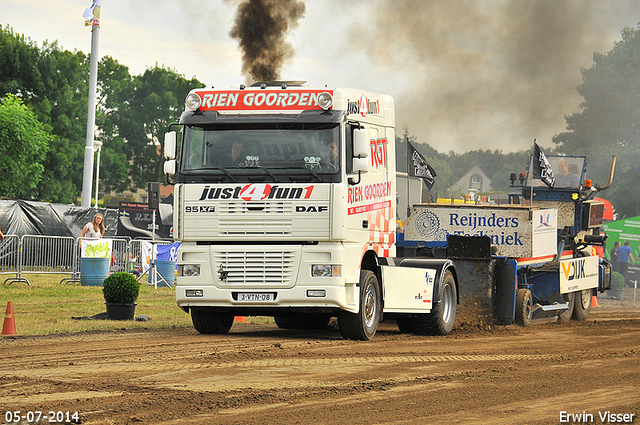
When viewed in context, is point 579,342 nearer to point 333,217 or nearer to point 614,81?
point 333,217

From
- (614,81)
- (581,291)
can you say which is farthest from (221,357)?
(614,81)

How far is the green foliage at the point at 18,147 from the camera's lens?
155 feet

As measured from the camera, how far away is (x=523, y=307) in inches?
642

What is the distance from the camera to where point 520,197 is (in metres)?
21.5

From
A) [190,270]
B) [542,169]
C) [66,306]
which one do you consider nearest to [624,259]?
[542,169]

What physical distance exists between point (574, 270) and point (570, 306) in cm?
85

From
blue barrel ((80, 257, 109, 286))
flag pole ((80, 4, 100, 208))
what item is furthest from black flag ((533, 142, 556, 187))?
flag pole ((80, 4, 100, 208))

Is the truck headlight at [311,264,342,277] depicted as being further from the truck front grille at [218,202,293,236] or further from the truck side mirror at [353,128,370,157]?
the truck side mirror at [353,128,370,157]

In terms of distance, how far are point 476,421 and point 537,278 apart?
11.9 metres

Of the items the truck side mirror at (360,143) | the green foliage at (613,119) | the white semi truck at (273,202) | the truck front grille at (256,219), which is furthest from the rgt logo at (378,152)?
the green foliage at (613,119)

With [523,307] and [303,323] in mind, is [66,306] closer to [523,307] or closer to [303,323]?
[303,323]

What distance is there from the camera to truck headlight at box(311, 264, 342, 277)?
11664 mm

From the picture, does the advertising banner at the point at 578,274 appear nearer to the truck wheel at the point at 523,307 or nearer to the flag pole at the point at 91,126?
the truck wheel at the point at 523,307

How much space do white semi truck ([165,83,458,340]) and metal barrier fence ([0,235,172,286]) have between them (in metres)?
12.0
